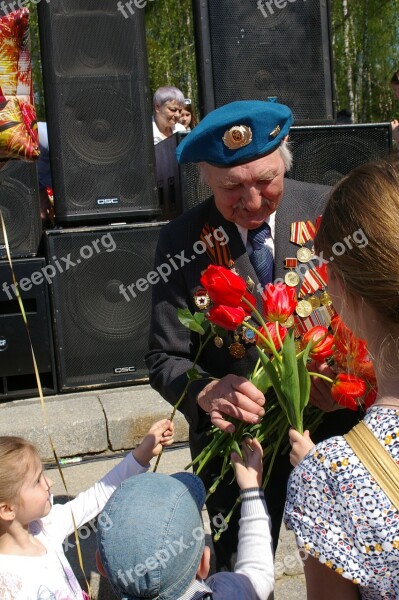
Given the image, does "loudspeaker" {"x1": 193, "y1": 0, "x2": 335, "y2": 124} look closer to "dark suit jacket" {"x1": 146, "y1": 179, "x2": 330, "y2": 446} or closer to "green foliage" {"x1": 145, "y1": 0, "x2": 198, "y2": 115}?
"dark suit jacket" {"x1": 146, "y1": 179, "x2": 330, "y2": 446}

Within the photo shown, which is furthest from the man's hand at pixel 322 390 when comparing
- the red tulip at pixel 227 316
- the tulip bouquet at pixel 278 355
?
the red tulip at pixel 227 316

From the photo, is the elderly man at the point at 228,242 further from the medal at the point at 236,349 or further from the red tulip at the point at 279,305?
the red tulip at the point at 279,305

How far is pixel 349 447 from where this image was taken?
1302 millimetres

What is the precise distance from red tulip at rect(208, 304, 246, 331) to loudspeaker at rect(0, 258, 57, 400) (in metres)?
2.77

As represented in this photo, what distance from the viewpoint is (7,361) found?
4.35m

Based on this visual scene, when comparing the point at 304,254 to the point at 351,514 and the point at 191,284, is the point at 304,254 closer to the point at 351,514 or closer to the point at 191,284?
the point at 191,284

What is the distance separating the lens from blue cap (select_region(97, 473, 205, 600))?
1.47 m

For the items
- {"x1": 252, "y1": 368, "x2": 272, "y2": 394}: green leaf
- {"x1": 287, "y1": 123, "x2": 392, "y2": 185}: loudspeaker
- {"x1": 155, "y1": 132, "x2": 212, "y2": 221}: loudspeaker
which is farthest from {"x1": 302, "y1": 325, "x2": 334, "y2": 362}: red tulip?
{"x1": 287, "y1": 123, "x2": 392, "y2": 185}: loudspeaker

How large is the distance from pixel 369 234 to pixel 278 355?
0.50 m

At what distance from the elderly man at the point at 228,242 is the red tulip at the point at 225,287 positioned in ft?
1.27

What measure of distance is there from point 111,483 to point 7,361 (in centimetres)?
206

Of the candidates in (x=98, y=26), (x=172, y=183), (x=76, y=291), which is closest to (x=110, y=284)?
(x=76, y=291)

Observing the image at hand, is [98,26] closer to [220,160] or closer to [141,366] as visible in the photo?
[141,366]

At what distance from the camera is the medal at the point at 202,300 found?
218cm
